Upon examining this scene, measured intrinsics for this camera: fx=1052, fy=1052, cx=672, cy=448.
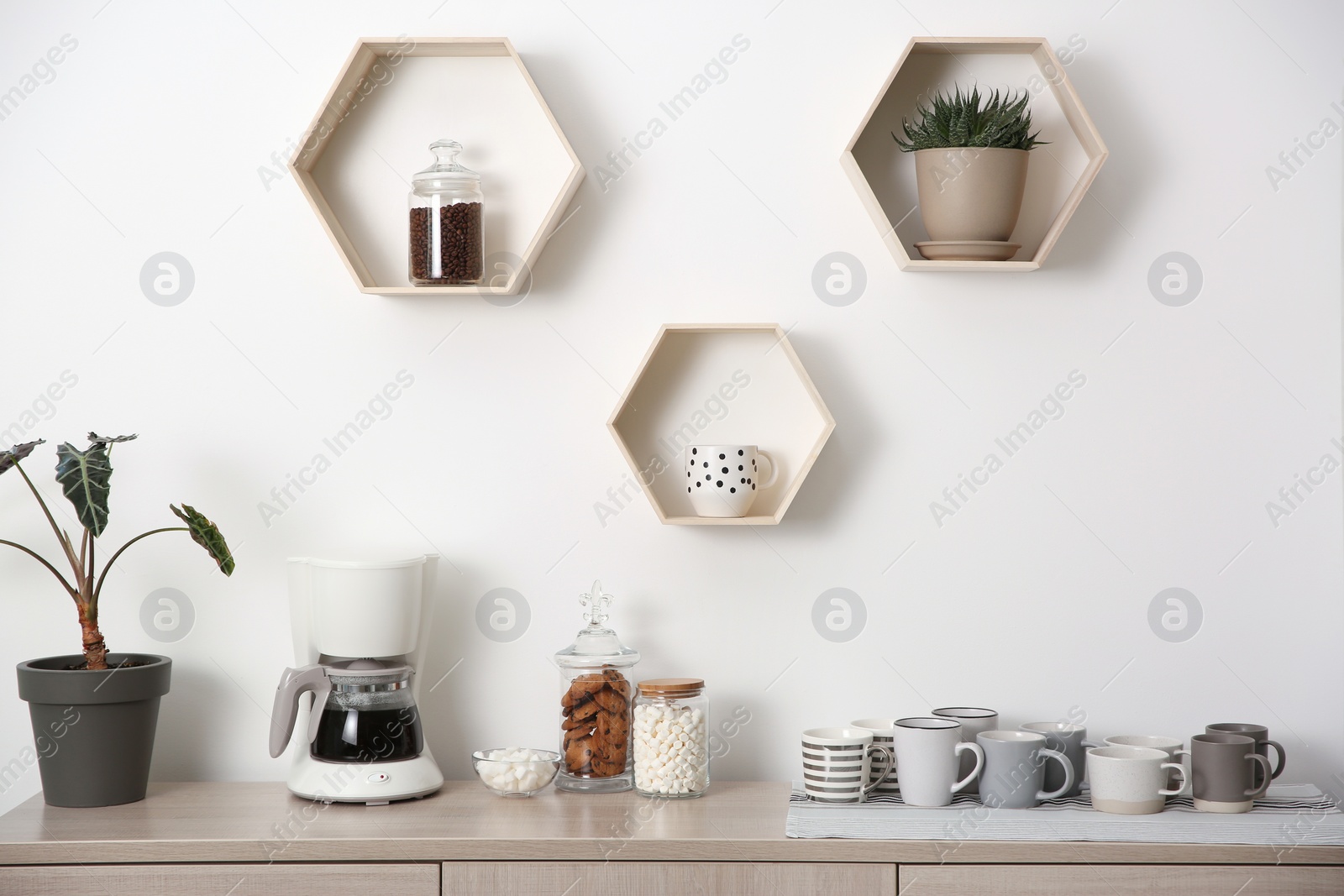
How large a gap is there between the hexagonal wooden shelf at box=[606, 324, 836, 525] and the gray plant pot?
81 cm

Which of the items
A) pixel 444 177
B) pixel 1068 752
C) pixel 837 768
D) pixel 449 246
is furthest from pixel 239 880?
pixel 1068 752

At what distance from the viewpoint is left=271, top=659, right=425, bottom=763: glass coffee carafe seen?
4.93ft

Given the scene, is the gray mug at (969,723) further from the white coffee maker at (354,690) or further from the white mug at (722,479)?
the white coffee maker at (354,690)

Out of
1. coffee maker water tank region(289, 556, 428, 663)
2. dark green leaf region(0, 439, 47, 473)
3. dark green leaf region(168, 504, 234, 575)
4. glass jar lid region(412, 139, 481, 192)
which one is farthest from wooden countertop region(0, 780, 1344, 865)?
glass jar lid region(412, 139, 481, 192)

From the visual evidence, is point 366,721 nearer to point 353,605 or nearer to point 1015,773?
point 353,605

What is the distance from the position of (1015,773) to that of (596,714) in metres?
0.60

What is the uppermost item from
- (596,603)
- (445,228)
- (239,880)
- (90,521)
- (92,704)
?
(445,228)

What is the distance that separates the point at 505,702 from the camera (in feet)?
5.54

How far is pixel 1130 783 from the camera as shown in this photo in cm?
142

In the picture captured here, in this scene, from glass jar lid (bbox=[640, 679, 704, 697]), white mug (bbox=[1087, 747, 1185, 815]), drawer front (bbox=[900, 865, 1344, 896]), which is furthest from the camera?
glass jar lid (bbox=[640, 679, 704, 697])

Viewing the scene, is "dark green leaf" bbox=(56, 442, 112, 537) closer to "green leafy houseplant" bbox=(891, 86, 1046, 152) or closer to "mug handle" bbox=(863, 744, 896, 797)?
"mug handle" bbox=(863, 744, 896, 797)

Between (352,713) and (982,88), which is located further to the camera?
(982,88)

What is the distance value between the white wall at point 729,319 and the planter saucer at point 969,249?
0.08m

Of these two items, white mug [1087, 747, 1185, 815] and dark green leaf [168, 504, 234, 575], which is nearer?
white mug [1087, 747, 1185, 815]
